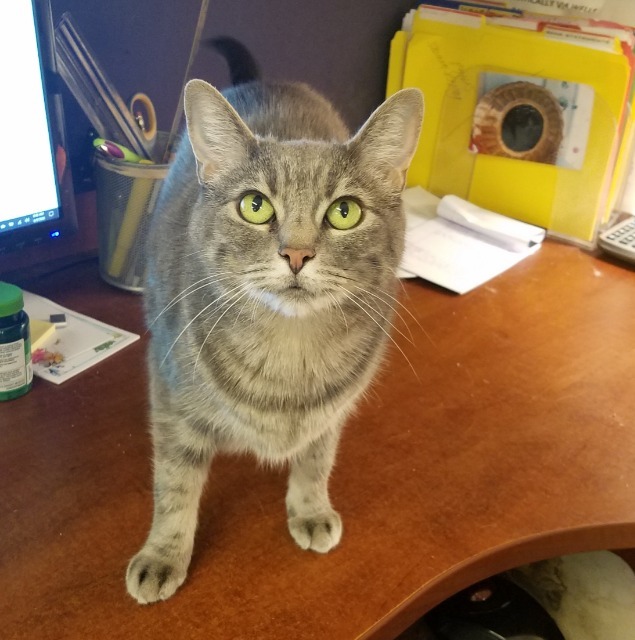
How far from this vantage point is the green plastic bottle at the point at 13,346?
2.99ft

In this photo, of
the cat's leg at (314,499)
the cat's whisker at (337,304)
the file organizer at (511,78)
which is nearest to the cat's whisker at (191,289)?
the cat's whisker at (337,304)

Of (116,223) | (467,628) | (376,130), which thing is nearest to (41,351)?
(116,223)

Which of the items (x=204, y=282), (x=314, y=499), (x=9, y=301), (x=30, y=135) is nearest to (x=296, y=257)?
(x=204, y=282)

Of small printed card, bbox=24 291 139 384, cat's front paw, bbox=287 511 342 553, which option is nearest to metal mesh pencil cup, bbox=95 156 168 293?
small printed card, bbox=24 291 139 384

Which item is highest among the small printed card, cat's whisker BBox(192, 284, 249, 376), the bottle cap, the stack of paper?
cat's whisker BBox(192, 284, 249, 376)

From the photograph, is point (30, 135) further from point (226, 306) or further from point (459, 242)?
point (459, 242)

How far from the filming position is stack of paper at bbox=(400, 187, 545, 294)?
4.55 feet

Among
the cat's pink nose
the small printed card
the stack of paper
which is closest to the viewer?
the cat's pink nose

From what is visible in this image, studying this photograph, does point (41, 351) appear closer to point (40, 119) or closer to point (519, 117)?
point (40, 119)

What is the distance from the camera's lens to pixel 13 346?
0.93 m

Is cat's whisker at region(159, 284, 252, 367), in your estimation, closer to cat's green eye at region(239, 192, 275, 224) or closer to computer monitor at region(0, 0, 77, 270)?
cat's green eye at region(239, 192, 275, 224)

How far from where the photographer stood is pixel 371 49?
169 centimetres

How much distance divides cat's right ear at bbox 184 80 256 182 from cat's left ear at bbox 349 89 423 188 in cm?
13

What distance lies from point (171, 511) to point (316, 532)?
17 centimetres
